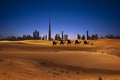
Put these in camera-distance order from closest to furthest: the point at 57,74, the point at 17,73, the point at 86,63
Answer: the point at 17,73 < the point at 57,74 < the point at 86,63

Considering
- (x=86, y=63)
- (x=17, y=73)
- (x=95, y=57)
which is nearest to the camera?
(x=17, y=73)

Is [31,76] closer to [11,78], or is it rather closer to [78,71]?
[11,78]

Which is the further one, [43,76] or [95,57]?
[95,57]

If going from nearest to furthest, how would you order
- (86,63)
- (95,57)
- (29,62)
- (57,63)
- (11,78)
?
(11,78), (29,62), (57,63), (86,63), (95,57)

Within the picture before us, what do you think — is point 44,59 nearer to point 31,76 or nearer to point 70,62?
point 70,62

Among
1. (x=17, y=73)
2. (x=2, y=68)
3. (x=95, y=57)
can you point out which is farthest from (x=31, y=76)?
(x=95, y=57)

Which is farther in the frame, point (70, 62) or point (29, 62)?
point (70, 62)

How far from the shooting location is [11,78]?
15133mm

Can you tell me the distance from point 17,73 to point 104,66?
11.0 m

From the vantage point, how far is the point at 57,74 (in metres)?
18.9

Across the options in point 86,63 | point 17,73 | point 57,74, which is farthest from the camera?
point 86,63

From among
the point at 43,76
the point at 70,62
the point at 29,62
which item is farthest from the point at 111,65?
the point at 43,76

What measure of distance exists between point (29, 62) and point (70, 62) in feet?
15.5

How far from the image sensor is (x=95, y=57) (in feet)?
92.6
